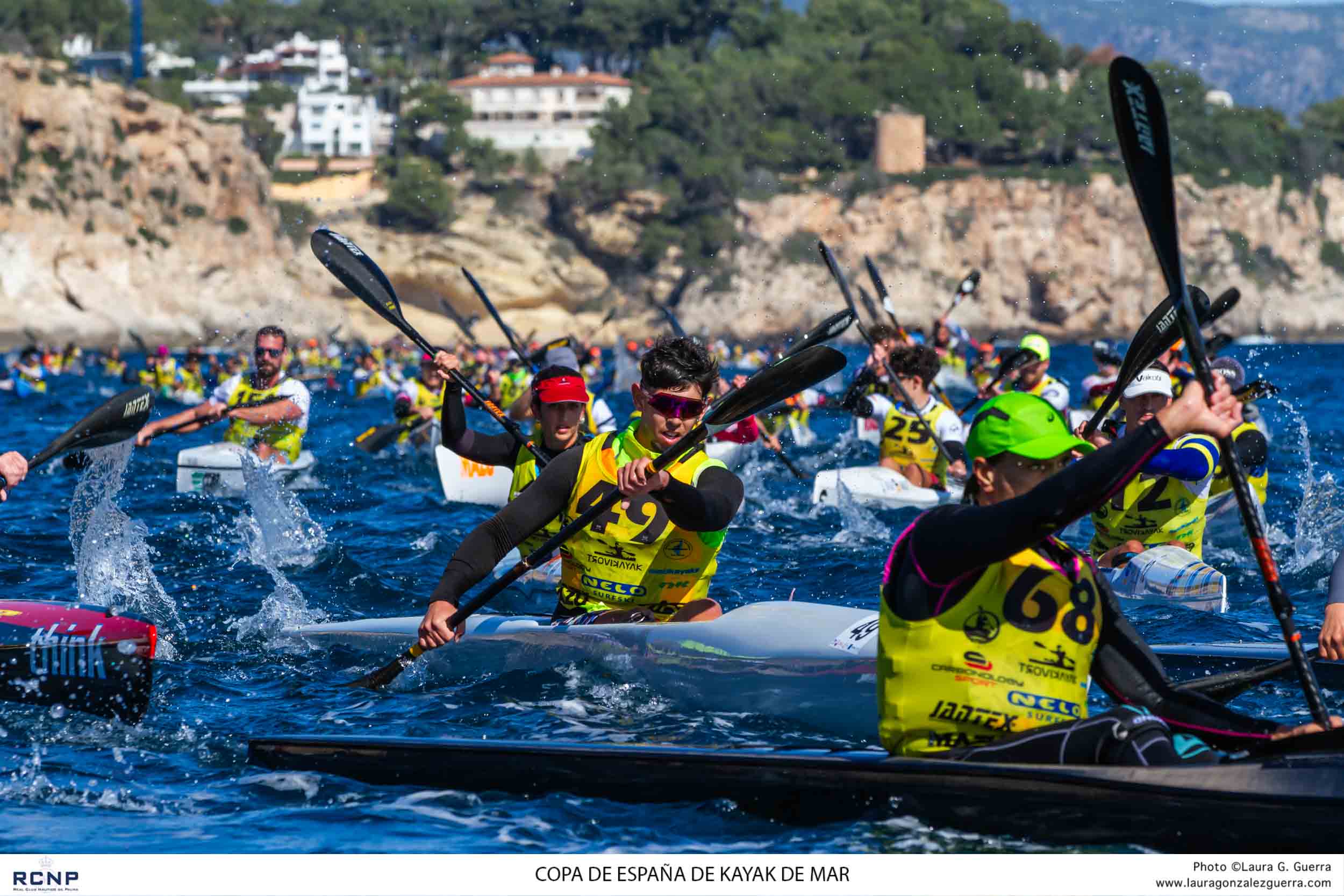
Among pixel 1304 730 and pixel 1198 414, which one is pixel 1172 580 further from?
pixel 1198 414

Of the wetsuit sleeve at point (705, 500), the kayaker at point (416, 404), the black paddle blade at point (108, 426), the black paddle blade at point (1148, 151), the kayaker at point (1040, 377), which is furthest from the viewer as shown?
the kayaker at point (416, 404)


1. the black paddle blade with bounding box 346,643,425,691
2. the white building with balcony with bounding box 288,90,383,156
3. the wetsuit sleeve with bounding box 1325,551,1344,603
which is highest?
the white building with balcony with bounding box 288,90,383,156

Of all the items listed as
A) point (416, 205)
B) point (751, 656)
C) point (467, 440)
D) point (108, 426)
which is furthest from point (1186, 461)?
point (416, 205)

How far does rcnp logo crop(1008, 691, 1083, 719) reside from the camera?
171 inches

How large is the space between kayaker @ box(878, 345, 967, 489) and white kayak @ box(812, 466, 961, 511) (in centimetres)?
12

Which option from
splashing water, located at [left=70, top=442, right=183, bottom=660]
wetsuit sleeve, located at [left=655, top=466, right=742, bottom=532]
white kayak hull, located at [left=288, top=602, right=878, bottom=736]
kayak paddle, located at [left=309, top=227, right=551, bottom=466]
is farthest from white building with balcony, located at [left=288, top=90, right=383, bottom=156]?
wetsuit sleeve, located at [left=655, top=466, right=742, bottom=532]

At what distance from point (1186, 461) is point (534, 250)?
79403mm

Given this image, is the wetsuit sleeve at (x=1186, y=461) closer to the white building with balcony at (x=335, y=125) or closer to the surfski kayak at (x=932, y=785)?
the surfski kayak at (x=932, y=785)

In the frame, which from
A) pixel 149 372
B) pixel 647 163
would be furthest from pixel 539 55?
pixel 149 372

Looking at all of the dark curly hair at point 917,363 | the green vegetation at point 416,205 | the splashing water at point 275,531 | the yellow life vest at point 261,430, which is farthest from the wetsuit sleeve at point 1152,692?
the green vegetation at point 416,205

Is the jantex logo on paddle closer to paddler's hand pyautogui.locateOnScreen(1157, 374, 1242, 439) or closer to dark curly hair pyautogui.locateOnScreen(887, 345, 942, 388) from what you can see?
paddler's hand pyautogui.locateOnScreen(1157, 374, 1242, 439)

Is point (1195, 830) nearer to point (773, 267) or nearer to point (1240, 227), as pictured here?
point (773, 267)

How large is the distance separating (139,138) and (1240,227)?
2690 inches

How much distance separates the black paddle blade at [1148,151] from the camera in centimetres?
458
